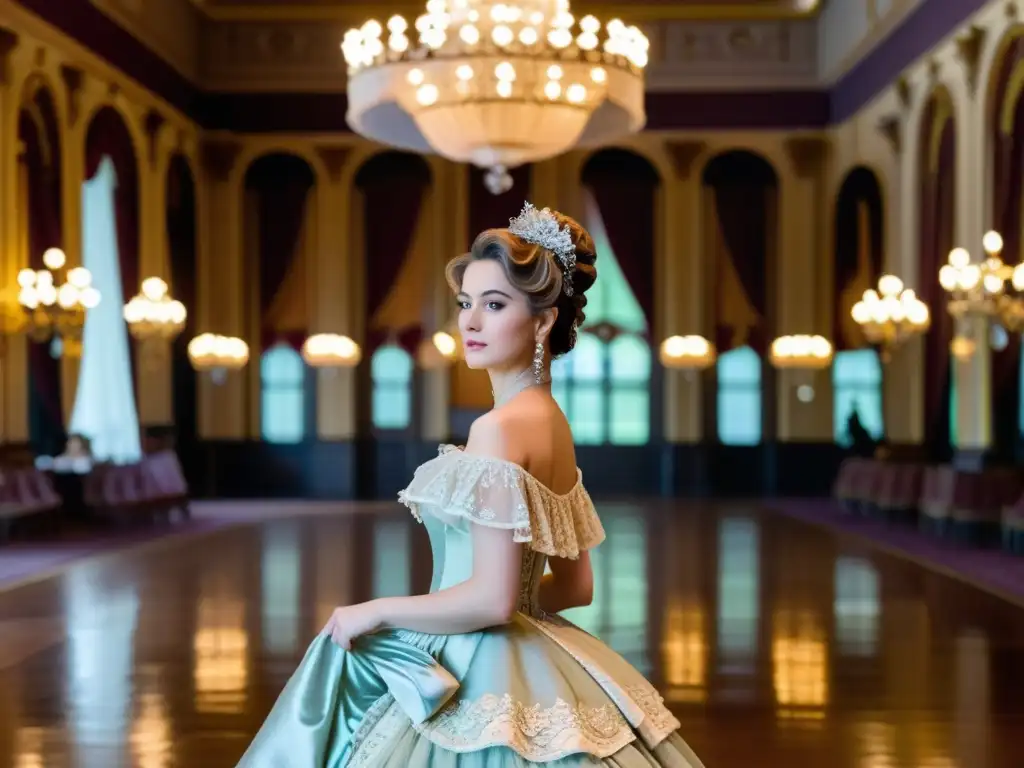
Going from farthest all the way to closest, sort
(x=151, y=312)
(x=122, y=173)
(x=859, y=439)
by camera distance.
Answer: (x=859, y=439) → (x=122, y=173) → (x=151, y=312)

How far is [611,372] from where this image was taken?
738 inches

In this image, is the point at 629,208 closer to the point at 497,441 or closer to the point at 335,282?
the point at 335,282

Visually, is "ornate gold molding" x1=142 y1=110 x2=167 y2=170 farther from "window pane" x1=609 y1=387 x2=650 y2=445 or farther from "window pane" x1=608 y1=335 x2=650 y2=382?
"window pane" x1=609 y1=387 x2=650 y2=445

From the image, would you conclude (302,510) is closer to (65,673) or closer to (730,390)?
(730,390)

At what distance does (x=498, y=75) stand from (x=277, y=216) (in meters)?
9.52

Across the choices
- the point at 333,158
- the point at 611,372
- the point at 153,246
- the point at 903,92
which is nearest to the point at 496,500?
the point at 903,92

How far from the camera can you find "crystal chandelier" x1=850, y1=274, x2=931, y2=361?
526 inches

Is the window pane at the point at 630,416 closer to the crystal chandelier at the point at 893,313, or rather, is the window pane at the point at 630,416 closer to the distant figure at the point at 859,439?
the distant figure at the point at 859,439

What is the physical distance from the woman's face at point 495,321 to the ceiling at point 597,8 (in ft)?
52.0

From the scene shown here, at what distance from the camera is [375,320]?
18.8 meters

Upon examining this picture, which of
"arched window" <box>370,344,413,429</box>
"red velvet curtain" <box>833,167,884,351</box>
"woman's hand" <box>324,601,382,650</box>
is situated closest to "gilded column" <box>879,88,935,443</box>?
"red velvet curtain" <box>833,167,884,351</box>

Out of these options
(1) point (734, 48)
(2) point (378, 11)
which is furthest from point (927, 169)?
(2) point (378, 11)

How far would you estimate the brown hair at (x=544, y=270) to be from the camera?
7.59ft

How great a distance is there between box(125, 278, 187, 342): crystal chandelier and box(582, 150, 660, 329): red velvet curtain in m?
6.36
